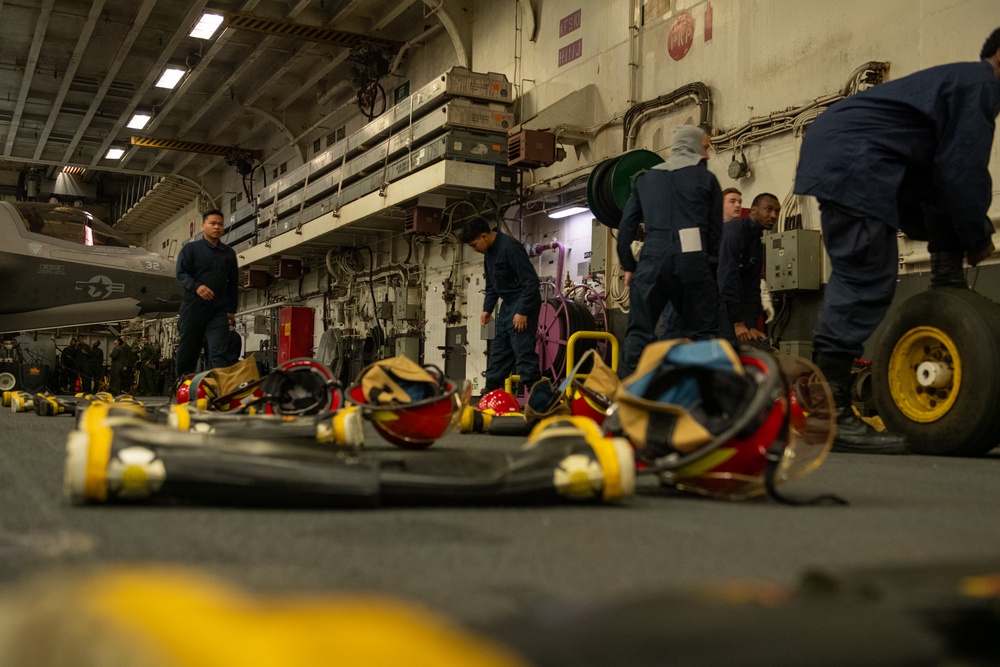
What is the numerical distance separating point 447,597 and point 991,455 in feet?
11.9

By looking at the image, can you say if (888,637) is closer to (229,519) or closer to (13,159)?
(229,519)

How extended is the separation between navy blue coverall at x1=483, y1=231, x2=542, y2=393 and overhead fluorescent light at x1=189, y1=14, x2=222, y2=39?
7.53 m

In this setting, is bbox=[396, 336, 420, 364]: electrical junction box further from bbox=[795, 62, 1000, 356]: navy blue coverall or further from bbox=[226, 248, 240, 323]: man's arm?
bbox=[795, 62, 1000, 356]: navy blue coverall

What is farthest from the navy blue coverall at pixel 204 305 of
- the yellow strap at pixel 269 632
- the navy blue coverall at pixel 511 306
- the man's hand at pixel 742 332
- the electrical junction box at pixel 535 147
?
the yellow strap at pixel 269 632

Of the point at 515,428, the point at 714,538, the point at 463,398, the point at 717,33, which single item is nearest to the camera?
the point at 714,538

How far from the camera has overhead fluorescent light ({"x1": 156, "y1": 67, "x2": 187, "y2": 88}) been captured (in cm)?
1415

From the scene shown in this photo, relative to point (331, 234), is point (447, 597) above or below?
below

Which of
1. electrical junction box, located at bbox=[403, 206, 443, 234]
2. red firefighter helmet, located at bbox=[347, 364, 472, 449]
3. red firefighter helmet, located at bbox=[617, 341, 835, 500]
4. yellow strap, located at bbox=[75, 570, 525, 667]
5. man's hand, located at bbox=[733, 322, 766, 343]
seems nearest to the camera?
yellow strap, located at bbox=[75, 570, 525, 667]

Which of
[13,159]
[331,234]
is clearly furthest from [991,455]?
[13,159]

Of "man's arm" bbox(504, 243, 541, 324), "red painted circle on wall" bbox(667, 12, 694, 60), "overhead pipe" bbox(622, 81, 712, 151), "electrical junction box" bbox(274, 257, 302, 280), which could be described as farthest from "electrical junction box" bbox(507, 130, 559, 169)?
"electrical junction box" bbox(274, 257, 302, 280)

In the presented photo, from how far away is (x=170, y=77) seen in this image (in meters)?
14.5

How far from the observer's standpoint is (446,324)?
11.7 m

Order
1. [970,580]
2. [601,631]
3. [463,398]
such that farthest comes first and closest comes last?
[463,398], [970,580], [601,631]

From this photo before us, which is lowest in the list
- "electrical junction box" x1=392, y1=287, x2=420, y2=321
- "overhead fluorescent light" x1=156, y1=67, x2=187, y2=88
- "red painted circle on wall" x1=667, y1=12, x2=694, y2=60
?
"electrical junction box" x1=392, y1=287, x2=420, y2=321
